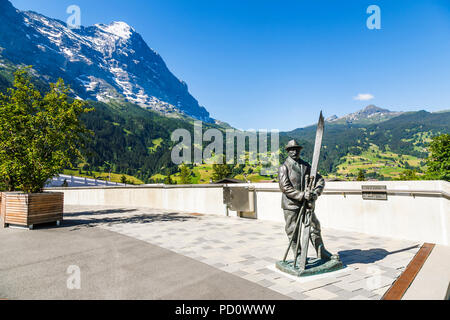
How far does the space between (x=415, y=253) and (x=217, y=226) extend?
7.31m

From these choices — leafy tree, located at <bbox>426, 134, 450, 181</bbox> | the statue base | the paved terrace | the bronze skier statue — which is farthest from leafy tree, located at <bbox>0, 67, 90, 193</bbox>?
leafy tree, located at <bbox>426, 134, 450, 181</bbox>

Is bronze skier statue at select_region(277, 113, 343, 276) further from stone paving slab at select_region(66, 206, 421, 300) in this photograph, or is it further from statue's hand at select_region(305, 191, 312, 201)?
stone paving slab at select_region(66, 206, 421, 300)

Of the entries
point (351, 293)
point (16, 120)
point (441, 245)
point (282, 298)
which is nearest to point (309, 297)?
point (282, 298)

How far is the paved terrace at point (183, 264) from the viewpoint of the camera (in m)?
4.49

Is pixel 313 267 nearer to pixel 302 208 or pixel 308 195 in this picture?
pixel 302 208

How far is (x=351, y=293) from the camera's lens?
14.2 ft

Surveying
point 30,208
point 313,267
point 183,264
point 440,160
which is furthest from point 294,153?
point 440,160

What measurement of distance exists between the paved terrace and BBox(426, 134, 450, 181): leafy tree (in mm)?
56981

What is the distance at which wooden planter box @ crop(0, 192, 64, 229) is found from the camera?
10.4 meters

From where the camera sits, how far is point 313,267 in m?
5.41

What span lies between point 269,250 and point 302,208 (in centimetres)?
255

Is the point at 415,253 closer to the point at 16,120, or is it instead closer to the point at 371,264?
the point at 371,264

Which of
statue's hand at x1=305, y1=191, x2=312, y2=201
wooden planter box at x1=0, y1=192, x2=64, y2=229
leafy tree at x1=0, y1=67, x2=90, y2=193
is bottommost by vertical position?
wooden planter box at x1=0, y1=192, x2=64, y2=229

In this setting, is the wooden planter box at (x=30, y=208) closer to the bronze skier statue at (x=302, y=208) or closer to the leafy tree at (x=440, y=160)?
the bronze skier statue at (x=302, y=208)
